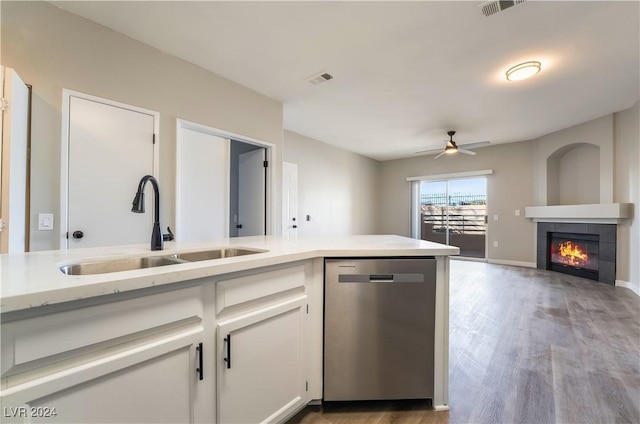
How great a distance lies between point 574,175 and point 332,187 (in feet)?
15.4

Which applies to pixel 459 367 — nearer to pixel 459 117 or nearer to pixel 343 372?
pixel 343 372

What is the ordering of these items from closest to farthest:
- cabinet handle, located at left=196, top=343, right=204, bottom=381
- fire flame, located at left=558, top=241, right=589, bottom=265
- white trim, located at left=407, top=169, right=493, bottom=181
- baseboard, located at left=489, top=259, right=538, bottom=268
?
cabinet handle, located at left=196, top=343, right=204, bottom=381 → fire flame, located at left=558, top=241, right=589, bottom=265 → baseboard, located at left=489, top=259, right=538, bottom=268 → white trim, located at left=407, top=169, right=493, bottom=181

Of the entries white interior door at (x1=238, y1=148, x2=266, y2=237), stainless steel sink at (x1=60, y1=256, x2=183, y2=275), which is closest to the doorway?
white interior door at (x1=238, y1=148, x2=266, y2=237)

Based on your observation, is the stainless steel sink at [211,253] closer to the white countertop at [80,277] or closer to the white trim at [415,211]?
the white countertop at [80,277]

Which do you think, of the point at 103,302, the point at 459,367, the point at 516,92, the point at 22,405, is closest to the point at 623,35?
the point at 516,92

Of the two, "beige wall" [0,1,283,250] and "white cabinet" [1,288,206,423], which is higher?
"beige wall" [0,1,283,250]

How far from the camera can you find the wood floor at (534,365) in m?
1.51

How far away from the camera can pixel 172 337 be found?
92 centimetres

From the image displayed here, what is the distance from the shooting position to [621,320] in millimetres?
2828

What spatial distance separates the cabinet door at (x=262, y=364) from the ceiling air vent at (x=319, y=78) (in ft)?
8.47

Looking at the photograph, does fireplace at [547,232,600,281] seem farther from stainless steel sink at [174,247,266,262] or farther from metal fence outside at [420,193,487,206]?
stainless steel sink at [174,247,266,262]

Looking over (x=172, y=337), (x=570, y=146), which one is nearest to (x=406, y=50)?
(x=172, y=337)

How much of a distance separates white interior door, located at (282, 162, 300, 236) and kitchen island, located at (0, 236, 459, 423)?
341 centimetres

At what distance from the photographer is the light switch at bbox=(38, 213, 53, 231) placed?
200cm
